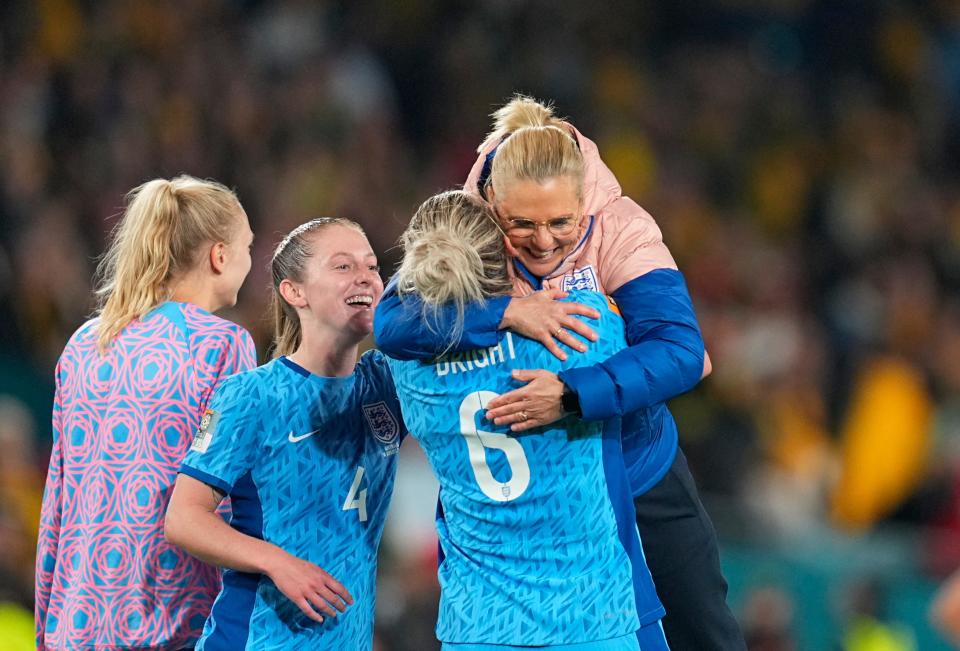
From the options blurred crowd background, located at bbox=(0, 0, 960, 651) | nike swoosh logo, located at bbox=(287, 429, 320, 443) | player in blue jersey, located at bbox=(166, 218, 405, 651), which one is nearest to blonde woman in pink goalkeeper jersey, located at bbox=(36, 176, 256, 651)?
player in blue jersey, located at bbox=(166, 218, 405, 651)

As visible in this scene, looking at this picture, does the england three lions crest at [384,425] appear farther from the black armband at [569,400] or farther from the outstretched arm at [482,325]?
the black armband at [569,400]

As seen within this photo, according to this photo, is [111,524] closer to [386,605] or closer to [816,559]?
[386,605]

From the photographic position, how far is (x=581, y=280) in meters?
3.04

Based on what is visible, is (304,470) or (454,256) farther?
(304,470)

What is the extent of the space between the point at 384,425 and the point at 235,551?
49 centimetres

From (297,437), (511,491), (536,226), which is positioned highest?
(536,226)

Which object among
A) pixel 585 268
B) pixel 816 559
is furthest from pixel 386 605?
pixel 585 268

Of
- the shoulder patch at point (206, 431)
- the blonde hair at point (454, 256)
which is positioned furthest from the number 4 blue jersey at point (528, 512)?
the shoulder patch at point (206, 431)

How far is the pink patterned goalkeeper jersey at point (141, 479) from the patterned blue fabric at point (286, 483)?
0.18 meters

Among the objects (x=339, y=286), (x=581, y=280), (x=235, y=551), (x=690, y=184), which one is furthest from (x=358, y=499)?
(x=690, y=184)

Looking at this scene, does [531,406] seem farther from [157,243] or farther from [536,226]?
[157,243]

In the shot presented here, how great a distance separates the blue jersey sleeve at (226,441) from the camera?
305 cm

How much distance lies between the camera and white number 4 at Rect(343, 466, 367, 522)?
10.5 feet

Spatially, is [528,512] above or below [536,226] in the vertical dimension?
below
